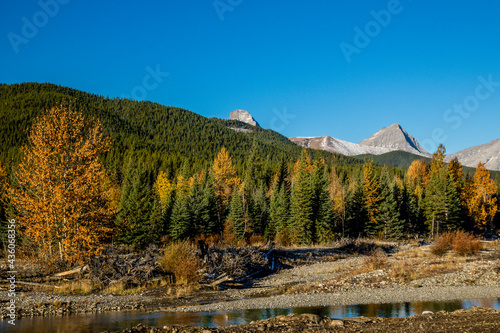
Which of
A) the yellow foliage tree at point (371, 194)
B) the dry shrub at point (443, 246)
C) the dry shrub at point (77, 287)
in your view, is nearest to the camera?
the dry shrub at point (77, 287)

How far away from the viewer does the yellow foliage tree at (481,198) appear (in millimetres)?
61562

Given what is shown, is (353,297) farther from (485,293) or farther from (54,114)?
(54,114)

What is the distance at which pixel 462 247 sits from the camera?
97.4ft

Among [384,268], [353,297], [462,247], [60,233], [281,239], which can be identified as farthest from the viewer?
[281,239]

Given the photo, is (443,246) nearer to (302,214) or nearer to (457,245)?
(457,245)

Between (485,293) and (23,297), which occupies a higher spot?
(23,297)

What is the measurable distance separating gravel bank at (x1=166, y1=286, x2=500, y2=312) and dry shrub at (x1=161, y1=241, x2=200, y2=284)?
481 cm

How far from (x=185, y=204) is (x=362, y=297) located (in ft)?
107

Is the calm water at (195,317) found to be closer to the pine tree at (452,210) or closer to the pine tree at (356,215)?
the pine tree at (356,215)

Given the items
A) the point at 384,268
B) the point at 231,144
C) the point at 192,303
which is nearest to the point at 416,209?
the point at 384,268

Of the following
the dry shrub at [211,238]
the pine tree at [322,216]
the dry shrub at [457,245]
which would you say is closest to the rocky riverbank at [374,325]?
the dry shrub at [457,245]

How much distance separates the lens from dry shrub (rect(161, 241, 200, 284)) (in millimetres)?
20062

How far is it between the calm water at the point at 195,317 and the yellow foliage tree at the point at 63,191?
706 centimetres

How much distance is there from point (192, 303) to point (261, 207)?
41008mm
